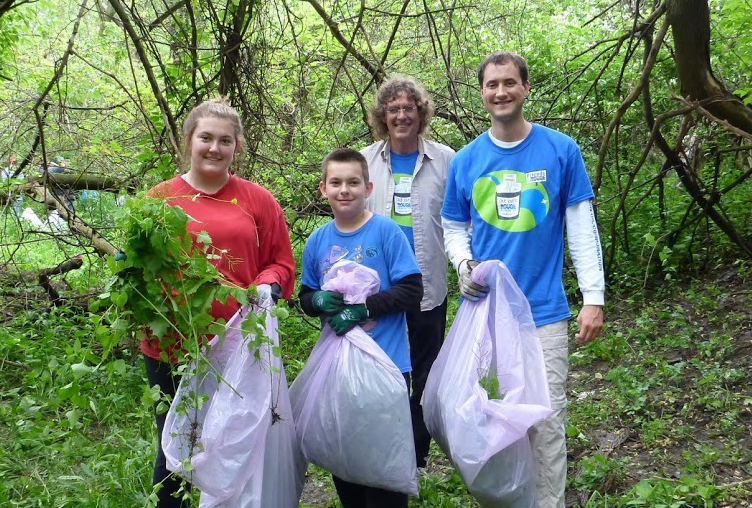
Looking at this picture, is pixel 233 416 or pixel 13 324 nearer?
pixel 233 416

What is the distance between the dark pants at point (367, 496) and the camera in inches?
92.5

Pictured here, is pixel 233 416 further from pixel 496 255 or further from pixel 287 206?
pixel 287 206

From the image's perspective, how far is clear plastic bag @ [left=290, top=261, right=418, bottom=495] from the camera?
2.24 metres

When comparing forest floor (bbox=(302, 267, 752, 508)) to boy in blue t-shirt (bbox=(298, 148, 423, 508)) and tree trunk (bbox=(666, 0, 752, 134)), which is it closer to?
boy in blue t-shirt (bbox=(298, 148, 423, 508))

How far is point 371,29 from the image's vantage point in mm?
5355

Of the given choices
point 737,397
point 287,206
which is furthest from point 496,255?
point 287,206

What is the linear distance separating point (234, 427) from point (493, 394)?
2.64 feet

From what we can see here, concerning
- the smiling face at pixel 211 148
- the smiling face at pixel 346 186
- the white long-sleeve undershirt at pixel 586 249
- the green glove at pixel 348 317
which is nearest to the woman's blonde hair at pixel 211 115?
the smiling face at pixel 211 148

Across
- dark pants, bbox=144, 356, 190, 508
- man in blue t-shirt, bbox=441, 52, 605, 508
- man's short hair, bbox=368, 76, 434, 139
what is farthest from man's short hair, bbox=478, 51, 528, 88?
dark pants, bbox=144, 356, 190, 508

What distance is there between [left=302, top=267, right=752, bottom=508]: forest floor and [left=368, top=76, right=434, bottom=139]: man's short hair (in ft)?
5.09

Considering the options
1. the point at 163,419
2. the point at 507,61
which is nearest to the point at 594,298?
the point at 507,61

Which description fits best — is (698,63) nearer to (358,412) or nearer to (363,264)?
(363,264)

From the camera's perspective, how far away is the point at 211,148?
2.25 m

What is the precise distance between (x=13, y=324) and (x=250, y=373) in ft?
10.7
